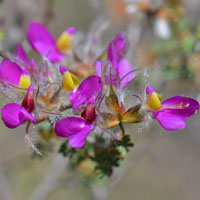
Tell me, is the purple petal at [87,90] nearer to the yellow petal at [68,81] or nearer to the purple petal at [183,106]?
the yellow petal at [68,81]

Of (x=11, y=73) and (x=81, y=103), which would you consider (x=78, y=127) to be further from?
(x=11, y=73)

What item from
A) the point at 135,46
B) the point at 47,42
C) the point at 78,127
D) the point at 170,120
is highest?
the point at 47,42

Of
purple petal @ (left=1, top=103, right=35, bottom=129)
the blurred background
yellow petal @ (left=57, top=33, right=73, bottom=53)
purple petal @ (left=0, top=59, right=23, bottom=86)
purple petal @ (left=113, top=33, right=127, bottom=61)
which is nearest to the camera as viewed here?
purple petal @ (left=1, top=103, right=35, bottom=129)

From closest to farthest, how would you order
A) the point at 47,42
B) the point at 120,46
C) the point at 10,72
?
the point at 10,72 < the point at 120,46 < the point at 47,42

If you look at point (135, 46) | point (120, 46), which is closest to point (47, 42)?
point (120, 46)

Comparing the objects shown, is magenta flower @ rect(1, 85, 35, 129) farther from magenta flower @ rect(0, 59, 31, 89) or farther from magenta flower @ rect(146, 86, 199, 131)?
magenta flower @ rect(146, 86, 199, 131)

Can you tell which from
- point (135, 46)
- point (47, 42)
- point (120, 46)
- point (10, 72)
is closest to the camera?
point (10, 72)

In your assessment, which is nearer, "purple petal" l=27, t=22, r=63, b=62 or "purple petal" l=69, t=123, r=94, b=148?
"purple petal" l=69, t=123, r=94, b=148

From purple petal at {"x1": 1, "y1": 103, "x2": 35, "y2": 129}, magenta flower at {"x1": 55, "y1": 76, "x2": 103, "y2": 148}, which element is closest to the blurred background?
purple petal at {"x1": 1, "y1": 103, "x2": 35, "y2": 129}
